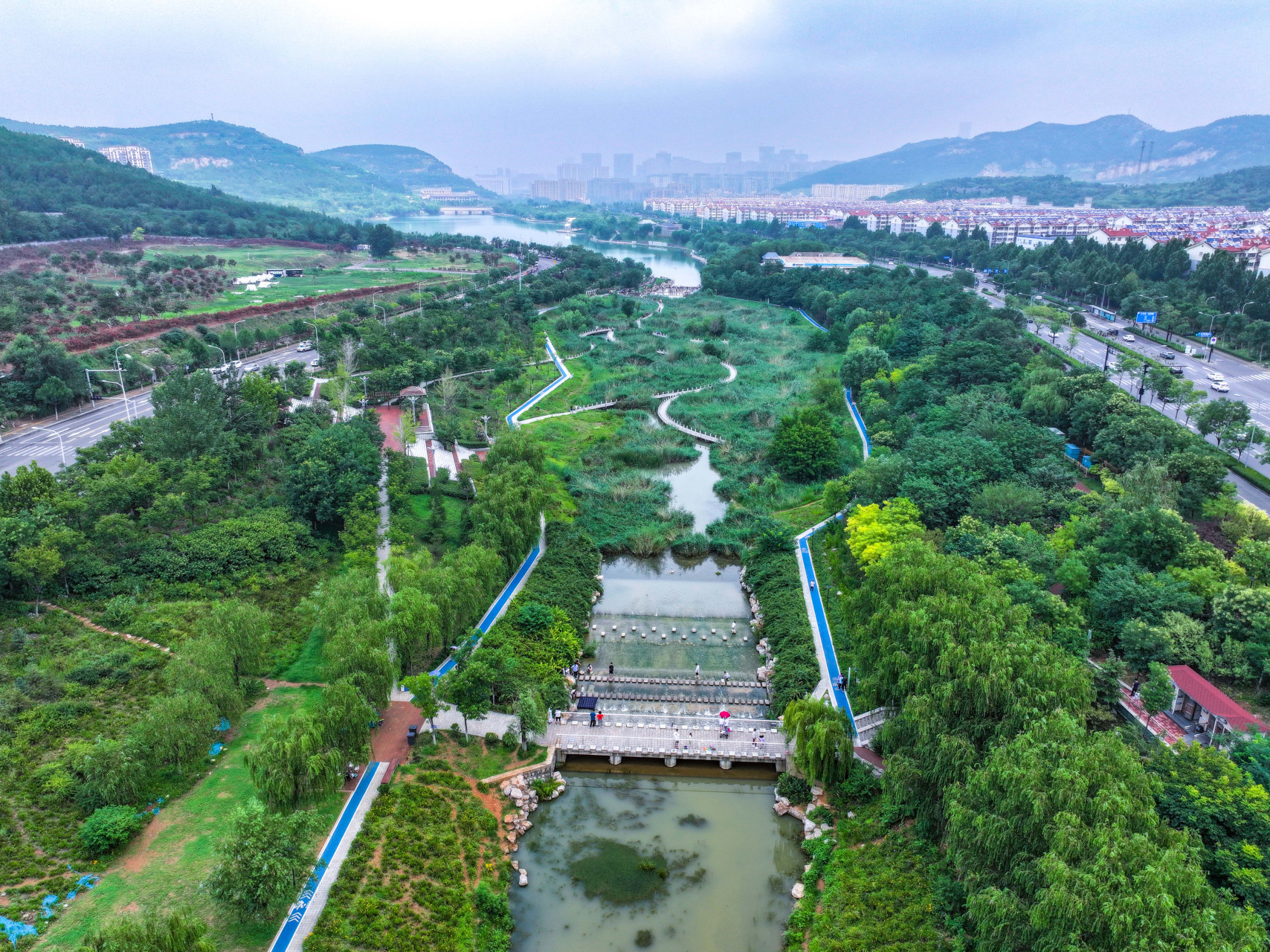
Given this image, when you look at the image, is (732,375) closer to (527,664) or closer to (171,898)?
(527,664)

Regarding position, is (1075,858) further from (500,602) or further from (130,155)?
(130,155)

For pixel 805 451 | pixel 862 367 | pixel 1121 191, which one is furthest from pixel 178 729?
pixel 1121 191

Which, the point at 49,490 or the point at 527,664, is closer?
the point at 527,664

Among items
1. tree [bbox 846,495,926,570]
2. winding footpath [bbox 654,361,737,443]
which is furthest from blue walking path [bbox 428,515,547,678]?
winding footpath [bbox 654,361,737,443]

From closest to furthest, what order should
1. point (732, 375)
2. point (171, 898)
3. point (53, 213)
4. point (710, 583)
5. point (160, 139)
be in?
point (171, 898)
point (710, 583)
point (732, 375)
point (53, 213)
point (160, 139)

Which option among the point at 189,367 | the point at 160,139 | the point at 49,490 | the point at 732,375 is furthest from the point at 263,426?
the point at 160,139

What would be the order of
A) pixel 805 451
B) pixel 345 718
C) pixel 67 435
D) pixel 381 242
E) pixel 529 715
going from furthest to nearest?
pixel 381 242
pixel 805 451
pixel 67 435
pixel 529 715
pixel 345 718

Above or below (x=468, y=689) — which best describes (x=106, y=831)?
below
